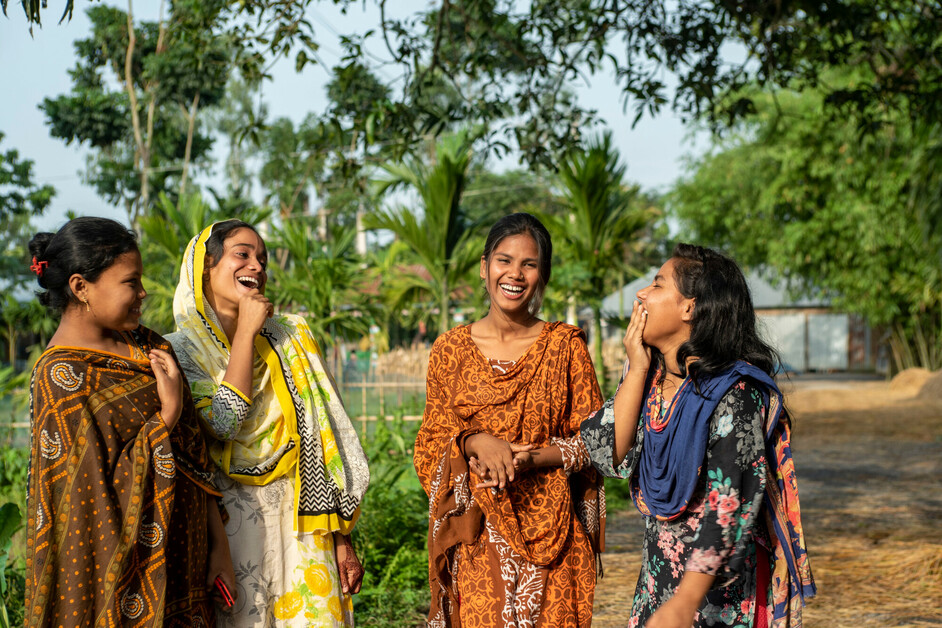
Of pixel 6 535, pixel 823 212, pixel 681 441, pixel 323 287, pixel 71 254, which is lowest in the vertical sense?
pixel 6 535

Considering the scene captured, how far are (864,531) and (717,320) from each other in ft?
17.1

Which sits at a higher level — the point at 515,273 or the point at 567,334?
the point at 515,273

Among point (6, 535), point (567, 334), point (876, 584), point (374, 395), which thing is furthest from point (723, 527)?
point (374, 395)

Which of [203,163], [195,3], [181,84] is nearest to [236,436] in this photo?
[195,3]

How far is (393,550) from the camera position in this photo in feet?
16.1

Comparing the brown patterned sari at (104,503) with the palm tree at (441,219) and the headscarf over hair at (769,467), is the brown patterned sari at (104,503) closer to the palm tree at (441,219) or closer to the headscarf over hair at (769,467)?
the headscarf over hair at (769,467)

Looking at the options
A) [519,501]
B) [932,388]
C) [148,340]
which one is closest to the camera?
[148,340]

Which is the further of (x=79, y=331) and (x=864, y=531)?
(x=864, y=531)

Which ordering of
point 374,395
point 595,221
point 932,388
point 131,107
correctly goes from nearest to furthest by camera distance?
point 595,221
point 374,395
point 932,388
point 131,107

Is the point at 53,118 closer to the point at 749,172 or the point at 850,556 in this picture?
the point at 749,172

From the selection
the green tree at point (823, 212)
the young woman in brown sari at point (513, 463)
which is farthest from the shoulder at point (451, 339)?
the green tree at point (823, 212)

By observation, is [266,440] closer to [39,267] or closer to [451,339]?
[451,339]

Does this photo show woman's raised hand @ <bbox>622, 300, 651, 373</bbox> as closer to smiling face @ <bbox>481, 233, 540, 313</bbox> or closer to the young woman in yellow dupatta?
smiling face @ <bbox>481, 233, 540, 313</bbox>

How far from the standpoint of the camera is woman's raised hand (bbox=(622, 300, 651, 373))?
85.9 inches
